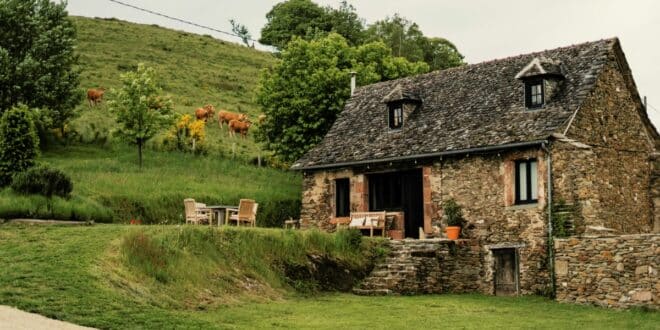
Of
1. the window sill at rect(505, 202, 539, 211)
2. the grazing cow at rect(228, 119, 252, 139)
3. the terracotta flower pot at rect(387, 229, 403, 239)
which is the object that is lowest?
the terracotta flower pot at rect(387, 229, 403, 239)

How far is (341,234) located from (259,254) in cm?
337

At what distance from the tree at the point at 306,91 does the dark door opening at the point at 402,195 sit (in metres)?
9.24

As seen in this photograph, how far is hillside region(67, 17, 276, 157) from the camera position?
50959mm

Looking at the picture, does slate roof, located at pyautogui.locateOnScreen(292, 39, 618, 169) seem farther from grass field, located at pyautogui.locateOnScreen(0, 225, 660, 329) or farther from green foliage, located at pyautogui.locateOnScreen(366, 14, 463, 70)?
green foliage, located at pyautogui.locateOnScreen(366, 14, 463, 70)

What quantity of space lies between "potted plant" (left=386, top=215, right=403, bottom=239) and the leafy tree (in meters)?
45.7

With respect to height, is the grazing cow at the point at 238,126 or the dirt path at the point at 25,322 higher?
the grazing cow at the point at 238,126

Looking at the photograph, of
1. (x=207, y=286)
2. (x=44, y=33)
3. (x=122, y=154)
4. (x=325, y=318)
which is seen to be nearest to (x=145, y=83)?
(x=122, y=154)

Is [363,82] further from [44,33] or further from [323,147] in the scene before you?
[44,33]

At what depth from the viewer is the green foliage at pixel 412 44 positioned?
2667 inches

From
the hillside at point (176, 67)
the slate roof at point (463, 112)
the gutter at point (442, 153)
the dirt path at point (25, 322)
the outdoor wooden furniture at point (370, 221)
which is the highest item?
the hillside at point (176, 67)

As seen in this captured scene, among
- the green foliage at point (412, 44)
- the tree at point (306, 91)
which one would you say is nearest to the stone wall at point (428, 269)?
the tree at point (306, 91)

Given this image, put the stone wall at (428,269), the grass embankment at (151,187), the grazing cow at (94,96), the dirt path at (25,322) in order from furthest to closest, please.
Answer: the grazing cow at (94,96)
the grass embankment at (151,187)
the stone wall at (428,269)
the dirt path at (25,322)

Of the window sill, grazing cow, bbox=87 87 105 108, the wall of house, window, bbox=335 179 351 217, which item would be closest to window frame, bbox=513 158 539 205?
the window sill

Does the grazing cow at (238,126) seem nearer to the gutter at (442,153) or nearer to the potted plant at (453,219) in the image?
the gutter at (442,153)
